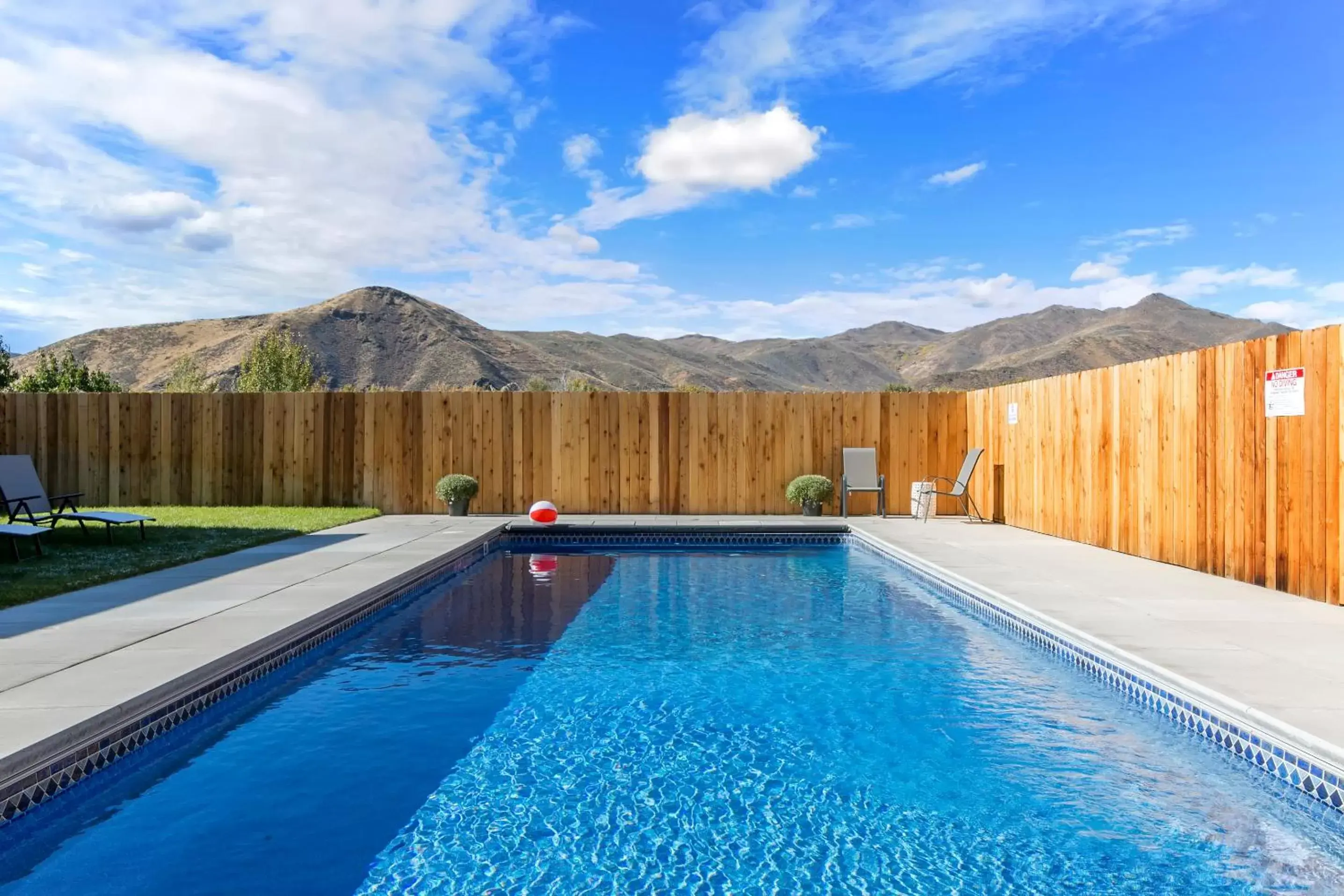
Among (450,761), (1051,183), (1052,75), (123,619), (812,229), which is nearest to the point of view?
(450,761)

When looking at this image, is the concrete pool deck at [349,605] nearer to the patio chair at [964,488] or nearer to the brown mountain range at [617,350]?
the patio chair at [964,488]

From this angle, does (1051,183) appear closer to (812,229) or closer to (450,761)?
(812,229)

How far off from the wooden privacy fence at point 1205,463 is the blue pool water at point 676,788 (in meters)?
2.24

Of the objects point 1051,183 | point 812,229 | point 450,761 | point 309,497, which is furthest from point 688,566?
point 812,229

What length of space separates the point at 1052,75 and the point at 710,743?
19.1 metres

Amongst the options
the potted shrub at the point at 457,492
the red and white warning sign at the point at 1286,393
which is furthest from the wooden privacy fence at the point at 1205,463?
the potted shrub at the point at 457,492

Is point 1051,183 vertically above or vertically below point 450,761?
above

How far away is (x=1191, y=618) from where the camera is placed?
486cm

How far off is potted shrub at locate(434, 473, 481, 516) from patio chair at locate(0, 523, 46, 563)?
4.55 metres

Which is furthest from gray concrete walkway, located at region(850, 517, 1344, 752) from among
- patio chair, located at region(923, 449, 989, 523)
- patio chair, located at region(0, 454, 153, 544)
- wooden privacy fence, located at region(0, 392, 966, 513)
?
patio chair, located at region(0, 454, 153, 544)

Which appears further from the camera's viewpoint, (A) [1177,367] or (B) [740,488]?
(B) [740,488]

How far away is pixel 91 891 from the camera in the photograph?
2.43m

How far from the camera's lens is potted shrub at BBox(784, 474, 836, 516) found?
37.0 feet

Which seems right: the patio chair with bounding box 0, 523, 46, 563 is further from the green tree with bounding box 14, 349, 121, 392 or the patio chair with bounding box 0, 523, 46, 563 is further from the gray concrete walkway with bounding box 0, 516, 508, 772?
the green tree with bounding box 14, 349, 121, 392
